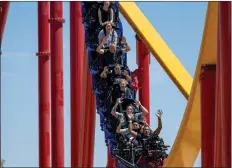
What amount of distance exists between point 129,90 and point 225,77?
3.93 metres

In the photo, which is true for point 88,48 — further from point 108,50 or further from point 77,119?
point 77,119

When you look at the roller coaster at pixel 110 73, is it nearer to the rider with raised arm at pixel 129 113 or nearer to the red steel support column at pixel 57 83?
the rider with raised arm at pixel 129 113

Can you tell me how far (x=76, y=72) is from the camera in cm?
998

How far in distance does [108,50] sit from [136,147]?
1.32 meters

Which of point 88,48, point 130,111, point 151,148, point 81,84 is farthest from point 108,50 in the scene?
point 81,84

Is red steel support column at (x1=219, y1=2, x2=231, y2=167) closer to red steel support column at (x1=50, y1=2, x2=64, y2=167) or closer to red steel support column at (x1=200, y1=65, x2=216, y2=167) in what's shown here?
red steel support column at (x1=200, y1=65, x2=216, y2=167)

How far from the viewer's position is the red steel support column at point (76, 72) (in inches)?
389

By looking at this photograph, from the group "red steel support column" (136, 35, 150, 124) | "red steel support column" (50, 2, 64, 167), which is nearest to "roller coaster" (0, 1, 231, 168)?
"red steel support column" (50, 2, 64, 167)

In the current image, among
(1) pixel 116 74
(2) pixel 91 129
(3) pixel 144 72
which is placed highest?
(3) pixel 144 72

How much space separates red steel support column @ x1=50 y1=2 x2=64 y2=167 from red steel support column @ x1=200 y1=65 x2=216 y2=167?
4198mm

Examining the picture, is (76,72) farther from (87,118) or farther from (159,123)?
(159,123)

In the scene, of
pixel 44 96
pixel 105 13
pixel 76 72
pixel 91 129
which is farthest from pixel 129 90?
pixel 44 96

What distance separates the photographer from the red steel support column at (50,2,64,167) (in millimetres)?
10234

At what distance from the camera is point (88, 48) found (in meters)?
7.98
